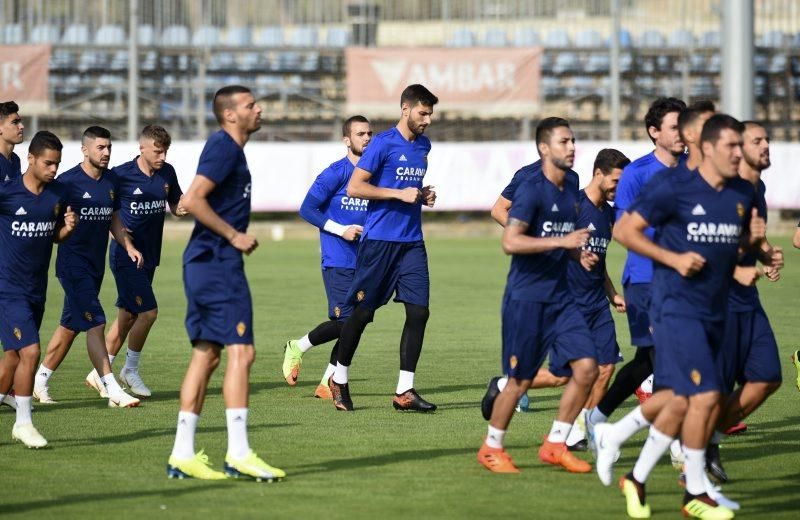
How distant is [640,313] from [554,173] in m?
1.16

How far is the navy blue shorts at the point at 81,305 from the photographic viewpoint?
1091 centimetres

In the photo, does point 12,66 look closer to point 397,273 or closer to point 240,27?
point 240,27

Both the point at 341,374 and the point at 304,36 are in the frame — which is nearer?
the point at 341,374

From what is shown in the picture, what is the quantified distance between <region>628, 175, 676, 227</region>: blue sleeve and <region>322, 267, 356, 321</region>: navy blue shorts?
500 centimetres

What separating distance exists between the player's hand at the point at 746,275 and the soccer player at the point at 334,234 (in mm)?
Result: 4934

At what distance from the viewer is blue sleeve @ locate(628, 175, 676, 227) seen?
7.04 m

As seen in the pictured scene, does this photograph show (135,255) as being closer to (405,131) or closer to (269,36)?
(405,131)

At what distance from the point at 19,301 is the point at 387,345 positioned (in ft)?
20.0

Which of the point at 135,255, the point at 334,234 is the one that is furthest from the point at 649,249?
the point at 135,255

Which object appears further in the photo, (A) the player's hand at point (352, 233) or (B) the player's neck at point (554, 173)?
(A) the player's hand at point (352, 233)

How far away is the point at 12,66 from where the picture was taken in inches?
1213

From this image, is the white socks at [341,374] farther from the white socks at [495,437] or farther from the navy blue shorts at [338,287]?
the white socks at [495,437]

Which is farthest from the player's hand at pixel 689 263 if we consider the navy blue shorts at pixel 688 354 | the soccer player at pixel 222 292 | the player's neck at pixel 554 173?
the soccer player at pixel 222 292

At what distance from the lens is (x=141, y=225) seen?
11.8 m
